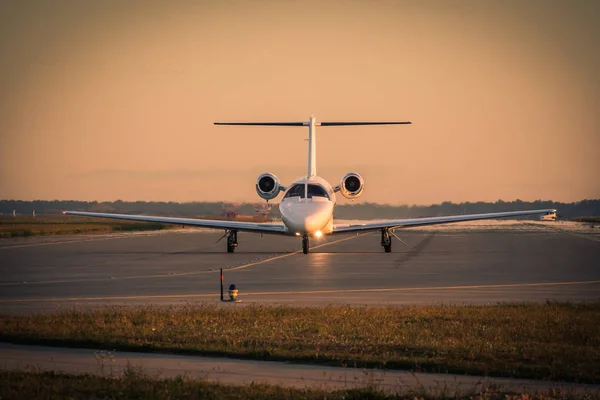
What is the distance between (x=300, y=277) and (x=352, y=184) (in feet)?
51.5

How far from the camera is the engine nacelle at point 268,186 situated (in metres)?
45.0

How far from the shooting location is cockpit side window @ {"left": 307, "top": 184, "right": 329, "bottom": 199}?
41594 mm

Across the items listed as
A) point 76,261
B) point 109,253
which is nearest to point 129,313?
point 76,261

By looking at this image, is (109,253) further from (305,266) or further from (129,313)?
(129,313)

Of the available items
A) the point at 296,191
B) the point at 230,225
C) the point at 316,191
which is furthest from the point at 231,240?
the point at 316,191

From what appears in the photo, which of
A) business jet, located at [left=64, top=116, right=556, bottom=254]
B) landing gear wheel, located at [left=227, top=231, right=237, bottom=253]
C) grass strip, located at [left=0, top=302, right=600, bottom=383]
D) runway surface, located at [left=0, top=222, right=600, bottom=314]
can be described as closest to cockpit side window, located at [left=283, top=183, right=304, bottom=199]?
business jet, located at [left=64, top=116, right=556, bottom=254]

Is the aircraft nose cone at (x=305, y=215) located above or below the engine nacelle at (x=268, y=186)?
below

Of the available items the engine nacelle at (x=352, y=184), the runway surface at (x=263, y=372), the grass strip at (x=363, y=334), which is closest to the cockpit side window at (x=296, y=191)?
the engine nacelle at (x=352, y=184)

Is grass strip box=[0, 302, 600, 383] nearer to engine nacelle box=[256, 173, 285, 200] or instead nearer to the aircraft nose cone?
the aircraft nose cone

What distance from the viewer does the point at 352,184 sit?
45094 millimetres

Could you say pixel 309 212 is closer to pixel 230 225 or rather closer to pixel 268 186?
pixel 268 186

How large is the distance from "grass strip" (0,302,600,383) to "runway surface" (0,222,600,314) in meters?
2.77

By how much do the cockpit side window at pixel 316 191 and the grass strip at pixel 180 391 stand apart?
2975 cm

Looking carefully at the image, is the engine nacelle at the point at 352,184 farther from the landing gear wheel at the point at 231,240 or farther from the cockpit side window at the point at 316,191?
the landing gear wheel at the point at 231,240
